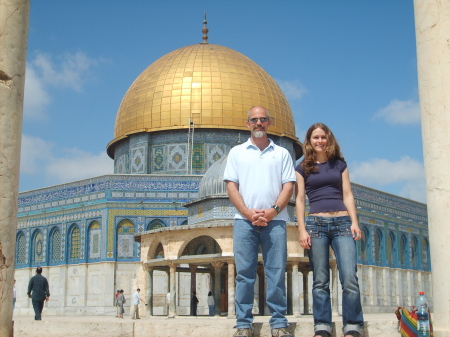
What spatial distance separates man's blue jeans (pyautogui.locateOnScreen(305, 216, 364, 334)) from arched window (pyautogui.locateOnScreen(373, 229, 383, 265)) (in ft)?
78.6

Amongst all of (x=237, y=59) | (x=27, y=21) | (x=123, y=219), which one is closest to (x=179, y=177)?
(x=123, y=219)

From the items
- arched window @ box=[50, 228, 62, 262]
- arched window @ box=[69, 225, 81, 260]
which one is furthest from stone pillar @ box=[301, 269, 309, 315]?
arched window @ box=[50, 228, 62, 262]

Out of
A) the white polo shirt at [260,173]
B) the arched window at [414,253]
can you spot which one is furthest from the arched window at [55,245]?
the white polo shirt at [260,173]

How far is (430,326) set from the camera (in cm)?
484

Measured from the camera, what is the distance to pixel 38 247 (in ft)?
87.7

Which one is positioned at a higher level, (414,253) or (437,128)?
(414,253)

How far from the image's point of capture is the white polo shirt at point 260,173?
4773 mm

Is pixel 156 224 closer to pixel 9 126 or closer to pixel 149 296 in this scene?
pixel 149 296

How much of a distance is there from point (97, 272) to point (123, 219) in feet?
6.54

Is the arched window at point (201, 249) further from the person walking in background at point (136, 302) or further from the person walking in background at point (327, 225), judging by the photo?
the person walking in background at point (327, 225)

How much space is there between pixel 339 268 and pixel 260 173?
82 centimetres

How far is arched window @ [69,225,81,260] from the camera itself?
83.1 feet

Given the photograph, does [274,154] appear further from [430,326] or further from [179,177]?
[179,177]

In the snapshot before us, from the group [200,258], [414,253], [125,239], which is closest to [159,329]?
[200,258]
